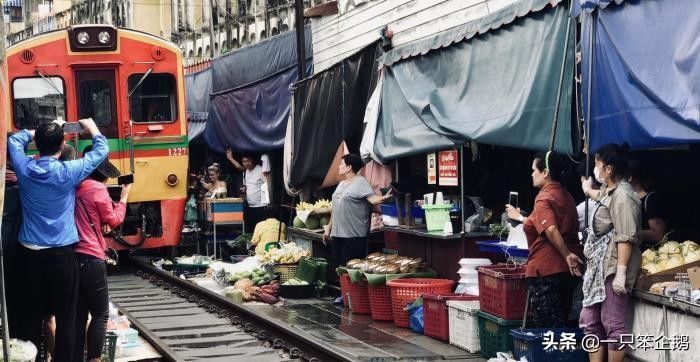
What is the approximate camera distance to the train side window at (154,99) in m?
17.1

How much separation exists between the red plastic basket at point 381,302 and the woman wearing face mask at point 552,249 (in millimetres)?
3338

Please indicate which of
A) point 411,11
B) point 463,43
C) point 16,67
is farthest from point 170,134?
point 463,43

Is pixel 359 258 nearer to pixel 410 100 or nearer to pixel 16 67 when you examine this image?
pixel 410 100

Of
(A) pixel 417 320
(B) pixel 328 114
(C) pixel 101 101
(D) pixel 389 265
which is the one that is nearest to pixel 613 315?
(A) pixel 417 320

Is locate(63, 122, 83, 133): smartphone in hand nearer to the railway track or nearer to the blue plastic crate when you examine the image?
the railway track

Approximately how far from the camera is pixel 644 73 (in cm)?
728

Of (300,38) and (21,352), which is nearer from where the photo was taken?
(21,352)

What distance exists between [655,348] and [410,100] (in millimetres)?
5047

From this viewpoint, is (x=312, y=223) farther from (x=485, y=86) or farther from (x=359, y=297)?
(x=485, y=86)

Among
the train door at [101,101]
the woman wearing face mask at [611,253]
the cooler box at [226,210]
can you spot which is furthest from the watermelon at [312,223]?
the woman wearing face mask at [611,253]

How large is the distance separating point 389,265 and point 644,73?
5140 mm

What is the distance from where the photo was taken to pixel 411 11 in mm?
13883

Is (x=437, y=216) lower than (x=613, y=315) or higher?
higher

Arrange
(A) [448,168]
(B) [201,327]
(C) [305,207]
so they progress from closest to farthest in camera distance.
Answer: (A) [448,168]
(B) [201,327]
(C) [305,207]
